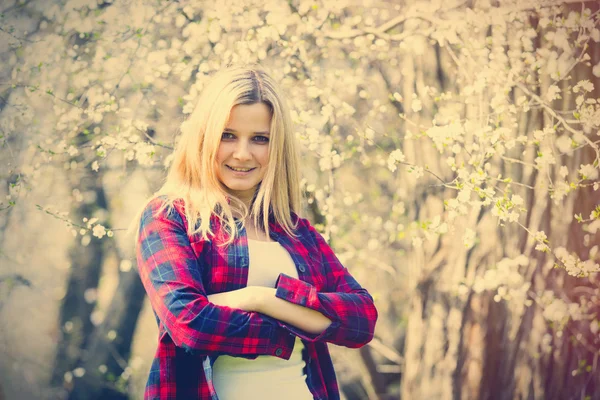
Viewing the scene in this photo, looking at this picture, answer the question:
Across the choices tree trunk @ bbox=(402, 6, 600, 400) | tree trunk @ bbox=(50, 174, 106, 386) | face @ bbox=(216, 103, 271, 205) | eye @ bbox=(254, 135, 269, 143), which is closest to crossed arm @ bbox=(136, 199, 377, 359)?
face @ bbox=(216, 103, 271, 205)

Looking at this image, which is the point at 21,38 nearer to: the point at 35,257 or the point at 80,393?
the point at 35,257

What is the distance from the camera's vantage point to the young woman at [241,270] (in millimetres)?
1602

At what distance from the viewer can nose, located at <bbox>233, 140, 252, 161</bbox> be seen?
182cm

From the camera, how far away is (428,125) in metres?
3.39

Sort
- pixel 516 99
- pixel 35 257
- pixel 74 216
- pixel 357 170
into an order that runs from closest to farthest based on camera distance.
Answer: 1. pixel 516 99
2. pixel 35 257
3. pixel 74 216
4. pixel 357 170

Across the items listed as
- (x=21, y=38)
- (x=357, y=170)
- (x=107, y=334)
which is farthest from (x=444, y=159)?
(x=107, y=334)

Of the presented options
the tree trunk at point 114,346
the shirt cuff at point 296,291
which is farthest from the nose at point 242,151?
the tree trunk at point 114,346

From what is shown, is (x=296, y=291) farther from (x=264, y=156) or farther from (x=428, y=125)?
(x=428, y=125)

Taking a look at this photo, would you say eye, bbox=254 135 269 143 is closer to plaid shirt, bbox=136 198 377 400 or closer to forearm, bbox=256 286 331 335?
plaid shirt, bbox=136 198 377 400

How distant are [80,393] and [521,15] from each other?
3562 mm

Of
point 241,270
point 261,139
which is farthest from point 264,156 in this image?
point 241,270

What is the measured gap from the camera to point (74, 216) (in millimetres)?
4199

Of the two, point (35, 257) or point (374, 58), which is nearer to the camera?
point (374, 58)

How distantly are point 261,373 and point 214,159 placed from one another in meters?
0.61
